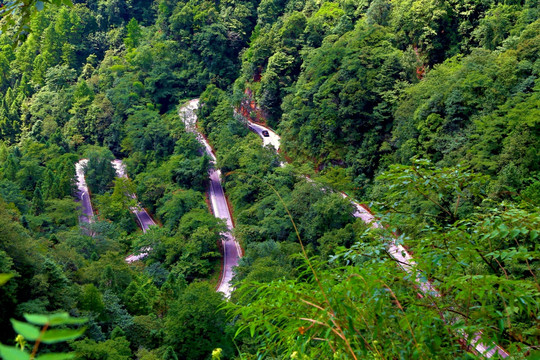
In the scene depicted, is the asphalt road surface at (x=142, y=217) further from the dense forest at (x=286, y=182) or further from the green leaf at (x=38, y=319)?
the green leaf at (x=38, y=319)

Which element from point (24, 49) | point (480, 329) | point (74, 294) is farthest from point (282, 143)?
point (24, 49)

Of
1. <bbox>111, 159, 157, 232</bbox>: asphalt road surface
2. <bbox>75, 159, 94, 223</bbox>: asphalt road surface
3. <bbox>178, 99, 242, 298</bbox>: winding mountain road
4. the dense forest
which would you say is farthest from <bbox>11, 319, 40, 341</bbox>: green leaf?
<bbox>75, 159, 94, 223</bbox>: asphalt road surface

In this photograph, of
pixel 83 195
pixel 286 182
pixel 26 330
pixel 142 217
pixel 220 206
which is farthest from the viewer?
pixel 83 195

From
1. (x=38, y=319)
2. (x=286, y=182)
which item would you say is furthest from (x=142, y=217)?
(x=38, y=319)

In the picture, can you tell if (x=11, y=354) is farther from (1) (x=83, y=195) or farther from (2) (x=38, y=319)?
(1) (x=83, y=195)

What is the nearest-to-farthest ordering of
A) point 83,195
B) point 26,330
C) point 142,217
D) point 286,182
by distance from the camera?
point 26,330 < point 286,182 < point 142,217 < point 83,195

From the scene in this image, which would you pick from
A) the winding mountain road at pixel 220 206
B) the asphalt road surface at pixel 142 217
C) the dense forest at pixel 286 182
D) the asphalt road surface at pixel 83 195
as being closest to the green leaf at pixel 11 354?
the dense forest at pixel 286 182
